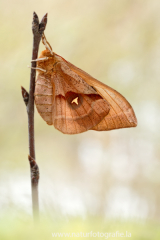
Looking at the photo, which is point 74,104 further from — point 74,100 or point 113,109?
point 113,109

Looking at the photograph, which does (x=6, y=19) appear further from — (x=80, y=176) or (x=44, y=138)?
(x=80, y=176)

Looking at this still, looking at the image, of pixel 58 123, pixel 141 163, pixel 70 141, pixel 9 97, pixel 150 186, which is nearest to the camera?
pixel 58 123

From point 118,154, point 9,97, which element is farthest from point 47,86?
point 9,97

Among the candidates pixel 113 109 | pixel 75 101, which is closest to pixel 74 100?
pixel 75 101

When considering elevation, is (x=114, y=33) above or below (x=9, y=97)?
above
